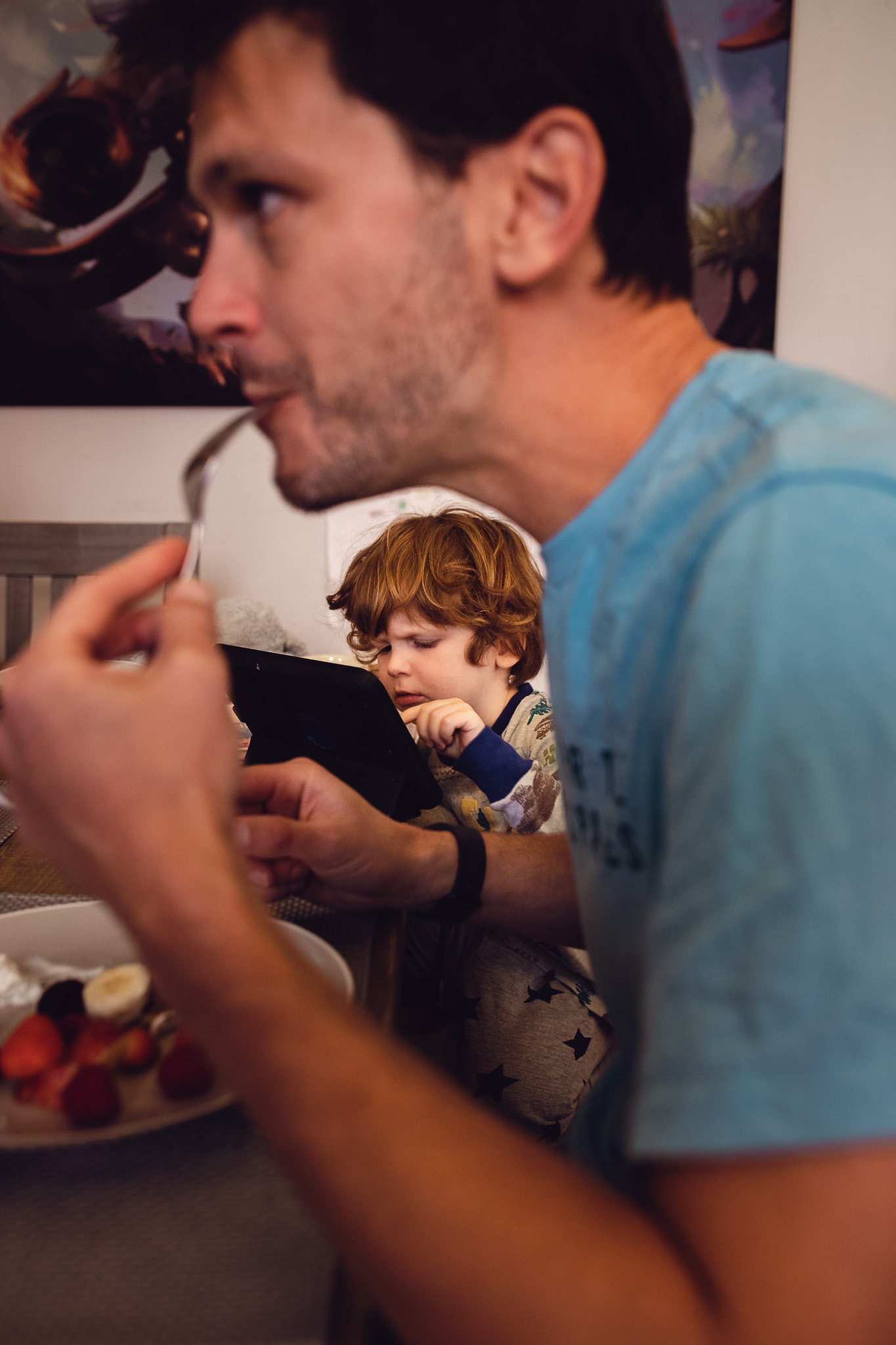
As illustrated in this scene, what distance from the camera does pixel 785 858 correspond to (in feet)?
1.12

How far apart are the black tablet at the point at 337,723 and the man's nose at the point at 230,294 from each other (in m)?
0.35

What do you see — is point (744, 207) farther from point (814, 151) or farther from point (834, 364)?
point (834, 364)

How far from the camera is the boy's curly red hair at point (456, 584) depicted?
1.62 m

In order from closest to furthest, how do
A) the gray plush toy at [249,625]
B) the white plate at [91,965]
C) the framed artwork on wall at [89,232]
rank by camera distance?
the white plate at [91,965], the gray plush toy at [249,625], the framed artwork on wall at [89,232]

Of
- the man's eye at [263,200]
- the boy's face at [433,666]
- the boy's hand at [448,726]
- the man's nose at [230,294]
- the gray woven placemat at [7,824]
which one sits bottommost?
the gray woven placemat at [7,824]

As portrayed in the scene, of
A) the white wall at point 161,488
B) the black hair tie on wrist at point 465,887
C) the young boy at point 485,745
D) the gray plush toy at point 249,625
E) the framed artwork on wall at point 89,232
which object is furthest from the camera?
the white wall at point 161,488

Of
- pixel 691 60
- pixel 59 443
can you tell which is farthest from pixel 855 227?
pixel 59 443

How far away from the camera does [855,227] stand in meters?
2.08

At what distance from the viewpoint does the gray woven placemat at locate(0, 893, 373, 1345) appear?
392 mm

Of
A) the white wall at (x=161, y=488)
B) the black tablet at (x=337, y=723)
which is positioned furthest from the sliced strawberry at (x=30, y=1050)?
the white wall at (x=161, y=488)

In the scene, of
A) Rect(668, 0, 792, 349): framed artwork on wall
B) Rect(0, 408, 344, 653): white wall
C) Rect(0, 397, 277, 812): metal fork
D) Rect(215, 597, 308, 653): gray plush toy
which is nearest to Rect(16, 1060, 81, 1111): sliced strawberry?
Rect(0, 397, 277, 812): metal fork

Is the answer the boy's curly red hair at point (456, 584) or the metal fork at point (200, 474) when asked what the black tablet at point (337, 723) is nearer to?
the metal fork at point (200, 474)

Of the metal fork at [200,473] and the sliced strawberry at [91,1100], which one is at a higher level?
the metal fork at [200,473]

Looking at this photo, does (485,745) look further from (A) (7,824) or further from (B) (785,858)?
(B) (785,858)
